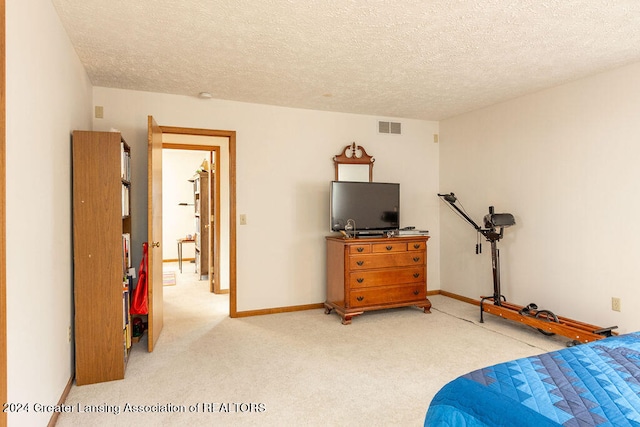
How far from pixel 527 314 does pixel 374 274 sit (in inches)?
59.2

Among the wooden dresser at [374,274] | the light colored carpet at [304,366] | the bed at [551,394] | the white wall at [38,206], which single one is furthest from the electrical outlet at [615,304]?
the white wall at [38,206]

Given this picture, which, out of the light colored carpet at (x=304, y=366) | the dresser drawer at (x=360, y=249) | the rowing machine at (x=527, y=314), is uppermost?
the dresser drawer at (x=360, y=249)

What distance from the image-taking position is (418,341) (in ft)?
11.1

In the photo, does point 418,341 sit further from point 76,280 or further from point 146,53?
point 146,53

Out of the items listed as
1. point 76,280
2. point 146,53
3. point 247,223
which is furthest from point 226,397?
point 146,53

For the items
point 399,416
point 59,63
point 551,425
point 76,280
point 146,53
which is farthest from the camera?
point 146,53

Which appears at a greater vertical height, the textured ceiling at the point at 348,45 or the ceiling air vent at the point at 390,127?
the textured ceiling at the point at 348,45

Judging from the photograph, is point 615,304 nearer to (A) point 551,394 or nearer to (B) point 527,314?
(B) point 527,314

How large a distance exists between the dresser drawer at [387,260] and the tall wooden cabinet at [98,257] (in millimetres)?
2242

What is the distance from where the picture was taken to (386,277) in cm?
418

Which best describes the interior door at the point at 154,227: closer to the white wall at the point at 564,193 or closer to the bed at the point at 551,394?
the bed at the point at 551,394

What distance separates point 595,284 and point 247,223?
3.45 m

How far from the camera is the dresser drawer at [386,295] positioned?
4.03 m

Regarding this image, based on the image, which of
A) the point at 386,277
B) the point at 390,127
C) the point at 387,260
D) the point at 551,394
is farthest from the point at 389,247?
the point at 551,394
